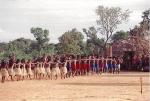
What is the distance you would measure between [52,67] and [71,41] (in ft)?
91.4

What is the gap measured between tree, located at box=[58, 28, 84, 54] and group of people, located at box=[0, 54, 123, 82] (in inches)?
739

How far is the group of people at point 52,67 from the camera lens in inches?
922

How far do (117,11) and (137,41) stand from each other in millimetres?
14816

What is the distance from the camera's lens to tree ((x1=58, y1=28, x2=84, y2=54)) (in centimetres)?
4900

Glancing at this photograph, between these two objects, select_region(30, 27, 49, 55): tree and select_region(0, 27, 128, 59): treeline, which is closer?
select_region(0, 27, 128, 59): treeline

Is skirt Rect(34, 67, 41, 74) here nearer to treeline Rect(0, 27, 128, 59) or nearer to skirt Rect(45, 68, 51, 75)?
skirt Rect(45, 68, 51, 75)

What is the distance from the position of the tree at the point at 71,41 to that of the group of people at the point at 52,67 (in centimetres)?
1877

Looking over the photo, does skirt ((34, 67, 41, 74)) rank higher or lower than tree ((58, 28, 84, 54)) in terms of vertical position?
lower

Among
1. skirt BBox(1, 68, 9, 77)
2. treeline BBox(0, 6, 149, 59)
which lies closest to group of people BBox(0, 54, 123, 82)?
skirt BBox(1, 68, 9, 77)

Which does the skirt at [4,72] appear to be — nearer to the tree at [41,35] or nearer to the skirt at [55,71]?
the skirt at [55,71]

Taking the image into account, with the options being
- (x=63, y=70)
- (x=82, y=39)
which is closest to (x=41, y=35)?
(x=82, y=39)

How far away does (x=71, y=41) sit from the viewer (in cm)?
5234

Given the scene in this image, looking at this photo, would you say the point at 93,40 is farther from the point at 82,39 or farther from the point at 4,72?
the point at 4,72

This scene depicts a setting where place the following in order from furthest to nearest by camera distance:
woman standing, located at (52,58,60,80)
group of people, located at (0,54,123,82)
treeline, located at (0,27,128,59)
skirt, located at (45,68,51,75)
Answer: treeline, located at (0,27,128,59)
skirt, located at (45,68,51,75)
woman standing, located at (52,58,60,80)
group of people, located at (0,54,123,82)
